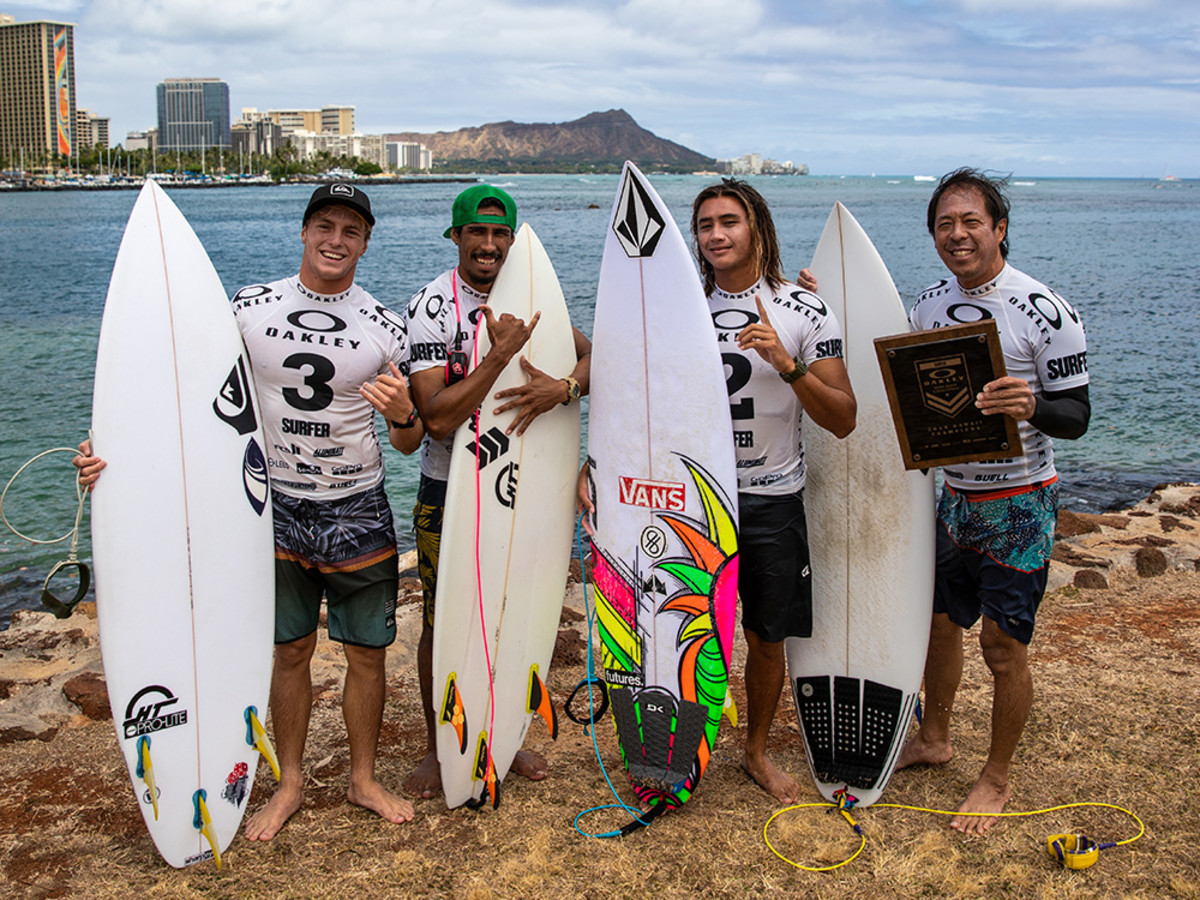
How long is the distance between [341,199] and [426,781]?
210cm

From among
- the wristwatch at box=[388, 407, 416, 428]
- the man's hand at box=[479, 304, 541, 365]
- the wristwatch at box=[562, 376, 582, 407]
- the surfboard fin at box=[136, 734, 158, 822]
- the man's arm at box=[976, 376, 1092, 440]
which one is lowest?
the surfboard fin at box=[136, 734, 158, 822]

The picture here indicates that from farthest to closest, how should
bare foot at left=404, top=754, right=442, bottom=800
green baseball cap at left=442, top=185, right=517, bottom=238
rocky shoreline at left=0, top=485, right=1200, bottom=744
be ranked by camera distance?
rocky shoreline at left=0, top=485, right=1200, bottom=744, bare foot at left=404, top=754, right=442, bottom=800, green baseball cap at left=442, top=185, right=517, bottom=238

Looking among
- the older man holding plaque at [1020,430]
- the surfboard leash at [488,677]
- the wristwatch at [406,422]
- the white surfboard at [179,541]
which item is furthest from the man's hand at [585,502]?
the older man holding plaque at [1020,430]

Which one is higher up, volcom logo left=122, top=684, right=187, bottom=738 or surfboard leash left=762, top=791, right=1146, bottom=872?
volcom logo left=122, top=684, right=187, bottom=738

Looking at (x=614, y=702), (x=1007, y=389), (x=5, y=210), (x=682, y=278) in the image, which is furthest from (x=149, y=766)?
(x=5, y=210)

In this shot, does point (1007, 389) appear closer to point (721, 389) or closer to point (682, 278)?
point (721, 389)

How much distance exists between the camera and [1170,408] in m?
13.6

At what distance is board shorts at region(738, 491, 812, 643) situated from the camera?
338cm

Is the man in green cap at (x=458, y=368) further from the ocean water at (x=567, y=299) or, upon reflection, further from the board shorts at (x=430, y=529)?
the ocean water at (x=567, y=299)

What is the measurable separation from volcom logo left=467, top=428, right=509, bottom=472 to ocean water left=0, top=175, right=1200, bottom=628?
5.10 meters

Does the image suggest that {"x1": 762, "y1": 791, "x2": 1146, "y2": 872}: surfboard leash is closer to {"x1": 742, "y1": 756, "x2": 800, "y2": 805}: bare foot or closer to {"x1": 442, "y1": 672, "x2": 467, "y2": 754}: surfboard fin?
{"x1": 742, "y1": 756, "x2": 800, "y2": 805}: bare foot

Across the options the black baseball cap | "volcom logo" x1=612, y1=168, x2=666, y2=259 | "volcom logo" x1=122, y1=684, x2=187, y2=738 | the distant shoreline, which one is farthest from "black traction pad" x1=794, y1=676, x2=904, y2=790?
the distant shoreline

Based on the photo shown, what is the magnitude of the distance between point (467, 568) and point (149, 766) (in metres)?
1.22

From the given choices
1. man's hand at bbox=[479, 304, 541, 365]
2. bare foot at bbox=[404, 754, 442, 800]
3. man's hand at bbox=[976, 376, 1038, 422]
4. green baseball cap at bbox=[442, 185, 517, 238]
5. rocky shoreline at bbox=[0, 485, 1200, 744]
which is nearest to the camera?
man's hand at bbox=[976, 376, 1038, 422]
